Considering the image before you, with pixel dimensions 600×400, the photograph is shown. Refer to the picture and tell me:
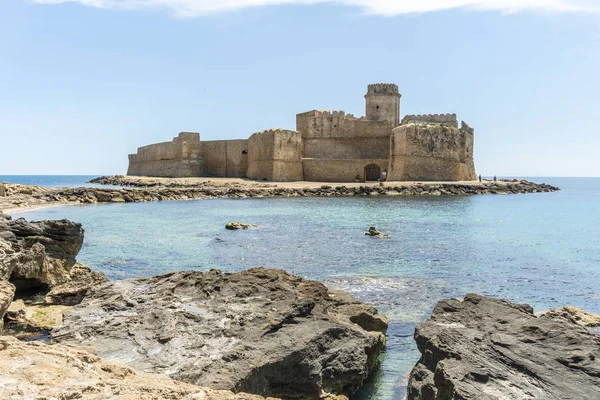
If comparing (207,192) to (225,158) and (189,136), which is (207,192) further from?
(189,136)

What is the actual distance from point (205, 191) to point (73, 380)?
106ft

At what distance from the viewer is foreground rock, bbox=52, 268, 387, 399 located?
168 inches

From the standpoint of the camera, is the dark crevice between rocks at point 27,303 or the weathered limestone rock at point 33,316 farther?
the weathered limestone rock at point 33,316

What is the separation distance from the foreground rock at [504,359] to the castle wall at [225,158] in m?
40.6

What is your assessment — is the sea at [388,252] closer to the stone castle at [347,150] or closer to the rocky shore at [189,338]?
the rocky shore at [189,338]

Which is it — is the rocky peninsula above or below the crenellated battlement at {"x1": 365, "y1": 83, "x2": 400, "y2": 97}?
below

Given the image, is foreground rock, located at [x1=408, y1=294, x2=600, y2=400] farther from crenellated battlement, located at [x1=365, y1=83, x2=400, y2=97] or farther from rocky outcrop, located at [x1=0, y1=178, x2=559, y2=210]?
crenellated battlement, located at [x1=365, y1=83, x2=400, y2=97]

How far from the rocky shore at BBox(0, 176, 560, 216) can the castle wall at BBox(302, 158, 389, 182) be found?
4.26 m

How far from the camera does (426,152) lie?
39594 millimetres

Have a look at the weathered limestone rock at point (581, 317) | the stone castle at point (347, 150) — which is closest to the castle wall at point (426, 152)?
the stone castle at point (347, 150)

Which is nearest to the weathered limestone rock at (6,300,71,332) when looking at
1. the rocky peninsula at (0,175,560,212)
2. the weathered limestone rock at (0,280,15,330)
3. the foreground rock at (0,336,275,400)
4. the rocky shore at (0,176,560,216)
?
the weathered limestone rock at (0,280,15,330)

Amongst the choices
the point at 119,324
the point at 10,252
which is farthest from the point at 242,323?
the point at 10,252

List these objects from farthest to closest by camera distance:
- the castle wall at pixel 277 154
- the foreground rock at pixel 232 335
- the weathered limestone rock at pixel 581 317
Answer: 1. the castle wall at pixel 277 154
2. the weathered limestone rock at pixel 581 317
3. the foreground rock at pixel 232 335

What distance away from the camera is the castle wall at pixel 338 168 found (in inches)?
1623
